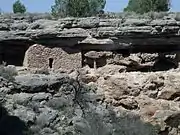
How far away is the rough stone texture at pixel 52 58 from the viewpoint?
1684 cm

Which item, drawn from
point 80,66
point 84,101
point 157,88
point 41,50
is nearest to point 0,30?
point 41,50

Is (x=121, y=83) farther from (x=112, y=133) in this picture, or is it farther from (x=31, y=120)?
(x=31, y=120)

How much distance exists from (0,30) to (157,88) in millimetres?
6339

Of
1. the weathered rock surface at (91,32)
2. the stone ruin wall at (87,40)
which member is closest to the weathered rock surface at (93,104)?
the stone ruin wall at (87,40)

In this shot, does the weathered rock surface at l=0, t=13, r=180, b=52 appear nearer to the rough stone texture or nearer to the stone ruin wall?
the stone ruin wall

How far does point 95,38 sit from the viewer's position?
17.1m

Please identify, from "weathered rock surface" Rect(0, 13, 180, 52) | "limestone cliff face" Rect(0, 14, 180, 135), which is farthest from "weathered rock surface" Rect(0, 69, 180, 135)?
"weathered rock surface" Rect(0, 13, 180, 52)

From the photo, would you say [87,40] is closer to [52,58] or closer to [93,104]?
[52,58]

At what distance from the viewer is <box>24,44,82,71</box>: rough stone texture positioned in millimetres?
16844

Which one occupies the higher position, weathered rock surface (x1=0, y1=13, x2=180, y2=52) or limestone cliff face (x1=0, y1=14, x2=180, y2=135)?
weathered rock surface (x1=0, y1=13, x2=180, y2=52)

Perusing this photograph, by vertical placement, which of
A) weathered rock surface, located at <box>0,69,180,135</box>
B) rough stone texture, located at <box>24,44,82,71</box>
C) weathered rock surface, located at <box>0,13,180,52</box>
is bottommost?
weathered rock surface, located at <box>0,69,180,135</box>

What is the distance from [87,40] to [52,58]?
4.88 feet

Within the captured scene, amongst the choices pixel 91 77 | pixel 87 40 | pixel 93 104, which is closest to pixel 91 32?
pixel 87 40

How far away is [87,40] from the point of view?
55.9ft
